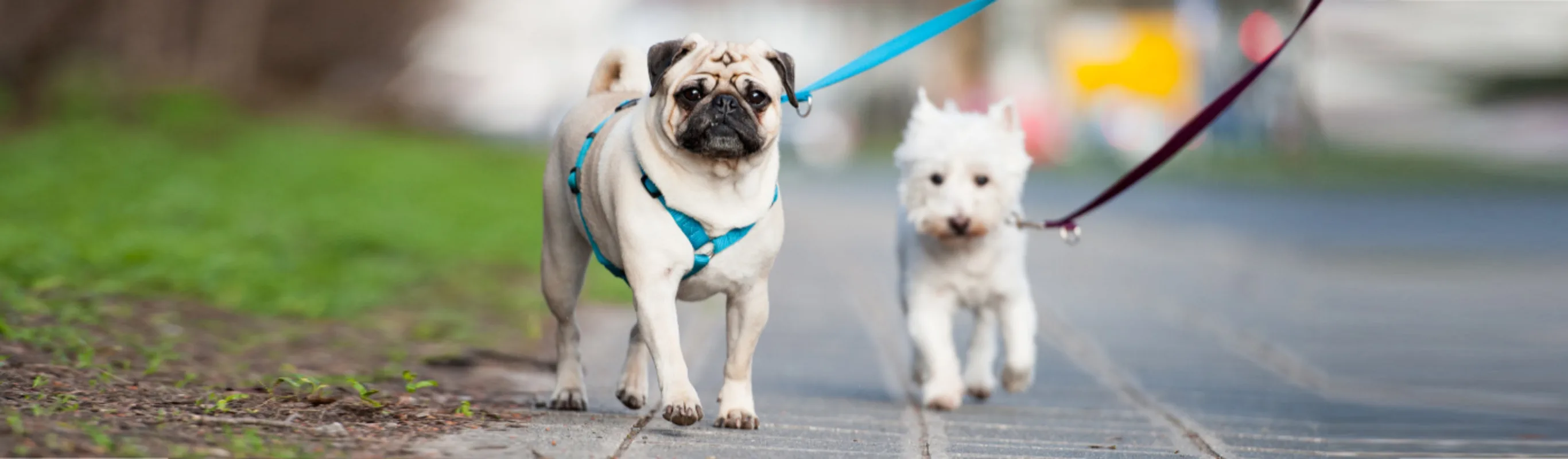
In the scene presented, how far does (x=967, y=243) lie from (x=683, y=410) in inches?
89.3

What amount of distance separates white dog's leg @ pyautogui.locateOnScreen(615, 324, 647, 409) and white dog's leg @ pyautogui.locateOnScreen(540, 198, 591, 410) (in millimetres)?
173

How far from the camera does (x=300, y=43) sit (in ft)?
104

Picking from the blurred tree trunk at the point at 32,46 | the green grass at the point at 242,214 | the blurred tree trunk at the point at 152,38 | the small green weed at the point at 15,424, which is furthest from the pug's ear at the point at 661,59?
the blurred tree trunk at the point at 152,38

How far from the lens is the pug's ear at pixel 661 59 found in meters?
5.55

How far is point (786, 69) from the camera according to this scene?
18.6 ft

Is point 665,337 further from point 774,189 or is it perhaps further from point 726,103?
point 726,103

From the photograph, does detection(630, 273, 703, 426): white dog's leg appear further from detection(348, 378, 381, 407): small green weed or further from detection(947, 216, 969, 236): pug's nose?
detection(947, 216, 969, 236): pug's nose

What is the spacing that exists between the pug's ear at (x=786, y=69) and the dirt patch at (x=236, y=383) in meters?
1.38

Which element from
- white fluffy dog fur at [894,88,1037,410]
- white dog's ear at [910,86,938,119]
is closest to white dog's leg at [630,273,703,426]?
white fluffy dog fur at [894,88,1037,410]

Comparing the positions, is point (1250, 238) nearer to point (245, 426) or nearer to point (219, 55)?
point (245, 426)

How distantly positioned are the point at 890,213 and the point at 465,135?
16958 millimetres

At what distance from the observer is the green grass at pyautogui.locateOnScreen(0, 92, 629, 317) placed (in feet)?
32.3

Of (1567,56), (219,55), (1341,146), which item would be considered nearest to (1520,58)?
(1567,56)

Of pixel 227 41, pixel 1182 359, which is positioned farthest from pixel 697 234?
pixel 227 41
